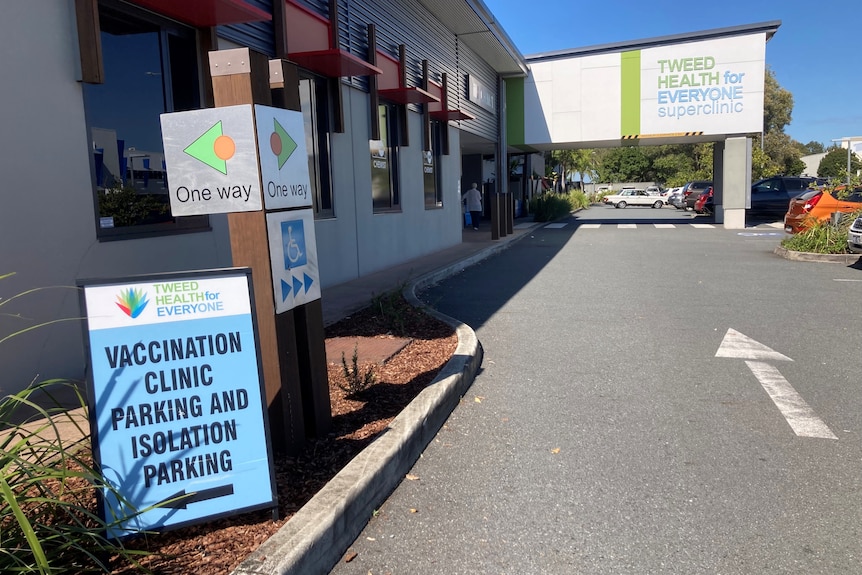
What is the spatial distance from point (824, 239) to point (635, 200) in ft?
127

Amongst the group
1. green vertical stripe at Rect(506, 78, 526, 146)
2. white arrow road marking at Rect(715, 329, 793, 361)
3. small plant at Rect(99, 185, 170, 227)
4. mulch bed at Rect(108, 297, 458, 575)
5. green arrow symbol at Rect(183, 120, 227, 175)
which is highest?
green vertical stripe at Rect(506, 78, 526, 146)

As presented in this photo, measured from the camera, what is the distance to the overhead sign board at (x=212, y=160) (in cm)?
334

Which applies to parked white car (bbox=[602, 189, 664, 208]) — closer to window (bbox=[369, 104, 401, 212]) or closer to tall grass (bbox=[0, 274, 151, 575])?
window (bbox=[369, 104, 401, 212])

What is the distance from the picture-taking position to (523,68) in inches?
948

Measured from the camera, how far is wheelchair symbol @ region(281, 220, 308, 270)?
145 inches

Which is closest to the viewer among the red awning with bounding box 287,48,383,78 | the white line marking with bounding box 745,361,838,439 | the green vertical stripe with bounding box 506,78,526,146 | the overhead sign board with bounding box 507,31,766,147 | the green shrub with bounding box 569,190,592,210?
the white line marking with bounding box 745,361,838,439

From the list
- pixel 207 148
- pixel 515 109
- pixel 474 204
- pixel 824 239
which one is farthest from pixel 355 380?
pixel 515 109

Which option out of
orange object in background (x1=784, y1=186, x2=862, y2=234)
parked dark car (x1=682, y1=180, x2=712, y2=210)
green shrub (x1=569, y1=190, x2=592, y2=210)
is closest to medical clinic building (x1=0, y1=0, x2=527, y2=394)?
orange object in background (x1=784, y1=186, x2=862, y2=234)

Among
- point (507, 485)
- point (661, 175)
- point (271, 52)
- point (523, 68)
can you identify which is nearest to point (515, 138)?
point (523, 68)

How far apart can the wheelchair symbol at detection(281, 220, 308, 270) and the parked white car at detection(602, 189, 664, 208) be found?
→ 1973 inches

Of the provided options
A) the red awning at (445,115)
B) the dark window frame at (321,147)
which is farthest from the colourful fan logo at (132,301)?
the red awning at (445,115)

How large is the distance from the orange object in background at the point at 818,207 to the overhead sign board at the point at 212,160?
50.8 ft

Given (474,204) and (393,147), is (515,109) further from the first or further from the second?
(393,147)

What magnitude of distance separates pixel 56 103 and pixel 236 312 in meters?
3.44
